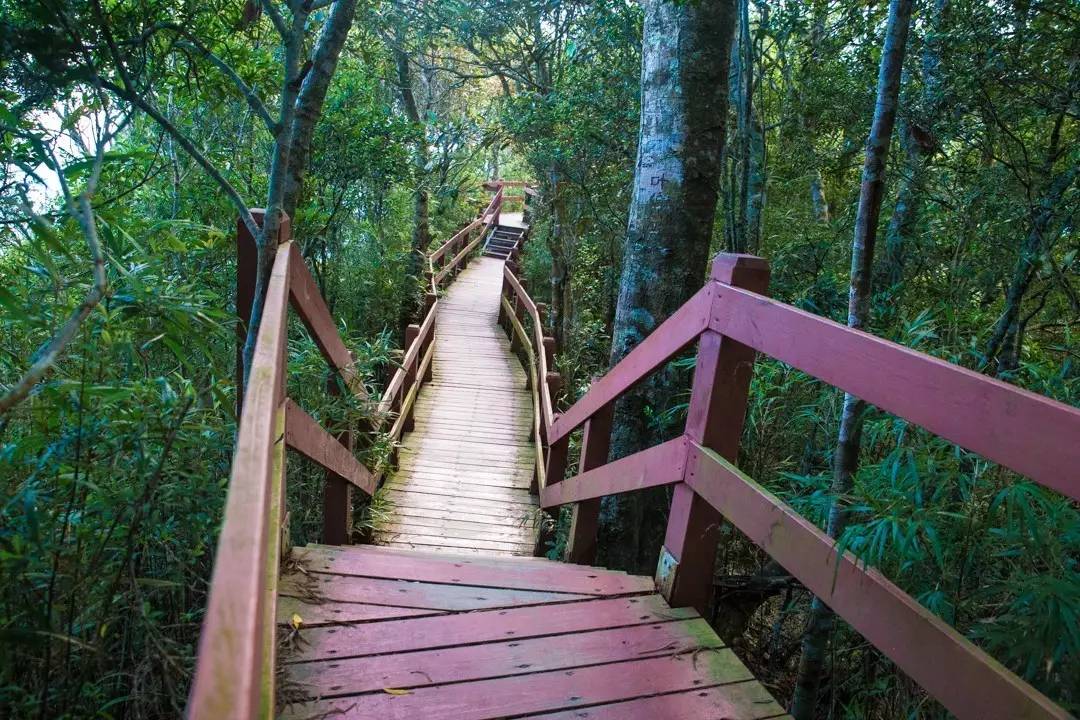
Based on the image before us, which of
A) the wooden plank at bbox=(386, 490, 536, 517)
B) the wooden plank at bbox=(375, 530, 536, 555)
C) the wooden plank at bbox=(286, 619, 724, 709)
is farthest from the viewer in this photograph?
the wooden plank at bbox=(386, 490, 536, 517)

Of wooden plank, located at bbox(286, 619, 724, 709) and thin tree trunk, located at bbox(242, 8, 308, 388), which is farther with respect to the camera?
thin tree trunk, located at bbox(242, 8, 308, 388)

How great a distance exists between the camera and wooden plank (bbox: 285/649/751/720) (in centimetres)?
167

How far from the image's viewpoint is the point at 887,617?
1.41 m

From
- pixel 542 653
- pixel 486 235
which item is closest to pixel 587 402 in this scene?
pixel 542 653

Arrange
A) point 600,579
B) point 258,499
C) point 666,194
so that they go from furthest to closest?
point 666,194 < point 600,579 < point 258,499

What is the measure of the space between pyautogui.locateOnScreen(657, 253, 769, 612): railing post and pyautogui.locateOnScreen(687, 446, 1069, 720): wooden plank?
0.15 m

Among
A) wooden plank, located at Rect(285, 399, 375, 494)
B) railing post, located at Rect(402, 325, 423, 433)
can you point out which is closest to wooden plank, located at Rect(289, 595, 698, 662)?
wooden plank, located at Rect(285, 399, 375, 494)

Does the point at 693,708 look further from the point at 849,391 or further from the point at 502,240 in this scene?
the point at 502,240

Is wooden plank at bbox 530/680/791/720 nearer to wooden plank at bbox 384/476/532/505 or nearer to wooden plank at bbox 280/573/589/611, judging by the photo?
wooden plank at bbox 280/573/589/611

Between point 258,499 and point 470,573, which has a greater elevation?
point 258,499

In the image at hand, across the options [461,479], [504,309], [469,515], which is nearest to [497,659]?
[469,515]

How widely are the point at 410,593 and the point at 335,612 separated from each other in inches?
11.0

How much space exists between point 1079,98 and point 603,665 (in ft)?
11.8

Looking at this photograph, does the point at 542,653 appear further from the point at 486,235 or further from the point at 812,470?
the point at 486,235
